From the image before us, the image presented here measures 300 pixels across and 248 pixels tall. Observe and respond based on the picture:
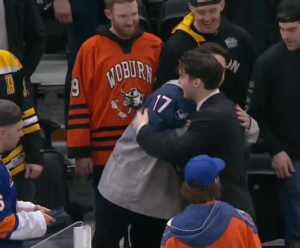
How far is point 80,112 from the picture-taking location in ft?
17.6

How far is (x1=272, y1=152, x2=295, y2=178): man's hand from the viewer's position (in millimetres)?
5508

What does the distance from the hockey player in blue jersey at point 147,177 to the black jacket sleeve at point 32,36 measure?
116 cm

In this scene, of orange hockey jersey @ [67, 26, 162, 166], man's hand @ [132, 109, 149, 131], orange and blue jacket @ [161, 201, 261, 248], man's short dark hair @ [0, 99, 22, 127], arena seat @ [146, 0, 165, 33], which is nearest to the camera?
orange and blue jacket @ [161, 201, 261, 248]

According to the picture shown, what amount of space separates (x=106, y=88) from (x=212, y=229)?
1.64 m

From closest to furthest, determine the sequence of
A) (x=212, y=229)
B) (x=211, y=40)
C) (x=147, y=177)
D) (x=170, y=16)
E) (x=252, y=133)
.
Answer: (x=212, y=229) < (x=147, y=177) < (x=252, y=133) < (x=211, y=40) < (x=170, y=16)

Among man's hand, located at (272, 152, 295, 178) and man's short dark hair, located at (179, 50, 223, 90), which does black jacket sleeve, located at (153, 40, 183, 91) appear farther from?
man's hand, located at (272, 152, 295, 178)

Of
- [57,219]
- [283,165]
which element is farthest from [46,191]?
[283,165]

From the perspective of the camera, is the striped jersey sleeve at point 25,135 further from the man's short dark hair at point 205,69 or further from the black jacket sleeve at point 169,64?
the man's short dark hair at point 205,69

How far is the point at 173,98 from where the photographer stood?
466 cm

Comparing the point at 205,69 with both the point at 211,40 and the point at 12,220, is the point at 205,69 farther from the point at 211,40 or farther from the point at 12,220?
the point at 12,220

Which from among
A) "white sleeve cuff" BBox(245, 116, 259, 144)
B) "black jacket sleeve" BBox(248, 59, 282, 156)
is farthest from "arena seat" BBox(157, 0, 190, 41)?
"white sleeve cuff" BBox(245, 116, 259, 144)

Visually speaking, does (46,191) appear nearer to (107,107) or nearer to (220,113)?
(107,107)

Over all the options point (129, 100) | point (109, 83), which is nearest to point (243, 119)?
point (129, 100)

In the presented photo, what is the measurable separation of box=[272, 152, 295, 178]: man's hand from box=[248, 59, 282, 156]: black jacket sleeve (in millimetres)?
36
